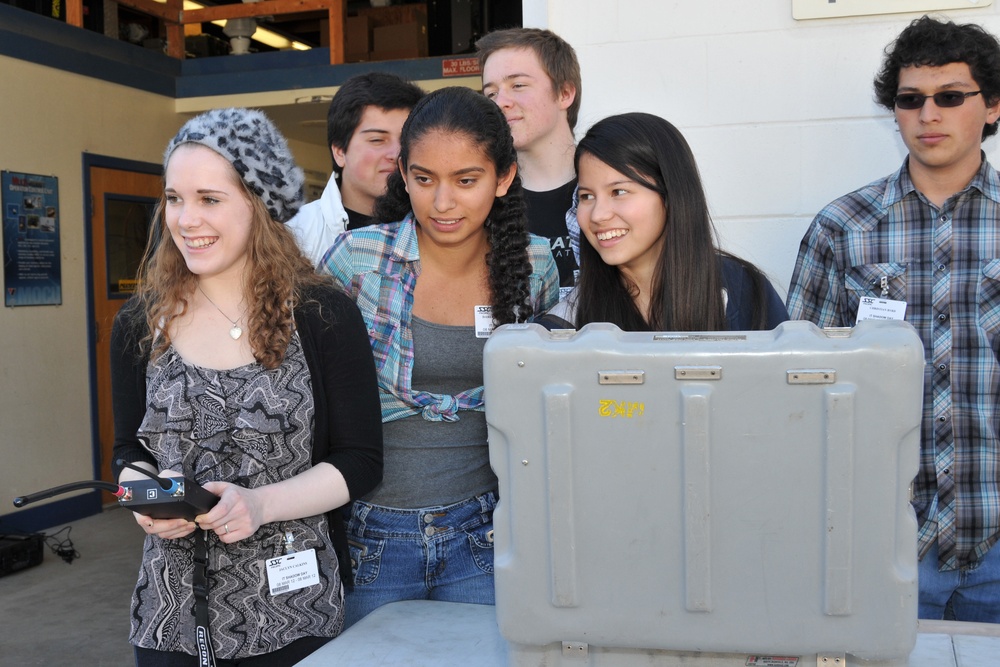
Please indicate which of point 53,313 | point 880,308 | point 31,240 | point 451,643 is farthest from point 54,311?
point 880,308

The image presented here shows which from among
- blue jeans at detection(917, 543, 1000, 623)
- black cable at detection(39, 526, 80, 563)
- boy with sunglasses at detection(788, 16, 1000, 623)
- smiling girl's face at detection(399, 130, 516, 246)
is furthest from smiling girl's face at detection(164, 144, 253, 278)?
black cable at detection(39, 526, 80, 563)

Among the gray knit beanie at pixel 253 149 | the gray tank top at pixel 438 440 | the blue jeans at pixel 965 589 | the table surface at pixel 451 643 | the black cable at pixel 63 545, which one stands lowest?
the black cable at pixel 63 545

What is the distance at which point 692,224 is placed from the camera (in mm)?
1511

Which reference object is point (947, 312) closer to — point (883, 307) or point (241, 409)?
point (883, 307)

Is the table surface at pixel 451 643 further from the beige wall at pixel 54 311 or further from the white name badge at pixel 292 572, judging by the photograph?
the beige wall at pixel 54 311

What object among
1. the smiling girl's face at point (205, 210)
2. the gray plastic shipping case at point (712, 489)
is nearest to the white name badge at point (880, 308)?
the gray plastic shipping case at point (712, 489)

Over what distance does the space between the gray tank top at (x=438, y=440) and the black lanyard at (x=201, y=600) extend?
314 mm

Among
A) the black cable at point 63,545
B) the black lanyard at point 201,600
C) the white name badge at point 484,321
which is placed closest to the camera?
the black lanyard at point 201,600

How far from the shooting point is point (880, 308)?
2.02 meters

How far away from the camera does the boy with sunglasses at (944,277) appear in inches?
78.0

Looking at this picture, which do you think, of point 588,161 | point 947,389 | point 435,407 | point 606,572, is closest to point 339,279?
point 435,407

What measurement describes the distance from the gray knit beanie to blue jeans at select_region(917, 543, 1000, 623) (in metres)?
1.57

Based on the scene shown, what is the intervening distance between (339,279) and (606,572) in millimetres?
840

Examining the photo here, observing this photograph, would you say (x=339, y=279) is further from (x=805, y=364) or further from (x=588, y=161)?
(x=805, y=364)
